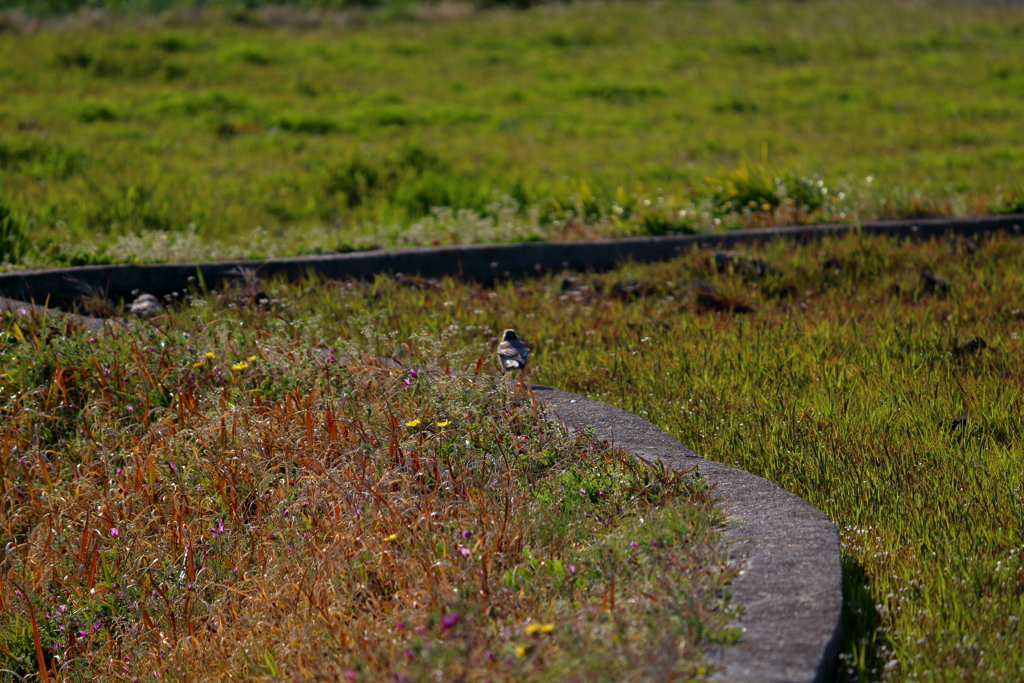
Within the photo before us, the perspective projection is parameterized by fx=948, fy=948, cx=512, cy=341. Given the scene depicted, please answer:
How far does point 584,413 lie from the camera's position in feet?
11.2

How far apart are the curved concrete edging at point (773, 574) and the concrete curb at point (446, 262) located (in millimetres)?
2939

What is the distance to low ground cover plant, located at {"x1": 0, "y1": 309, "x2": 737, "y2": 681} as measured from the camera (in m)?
2.21

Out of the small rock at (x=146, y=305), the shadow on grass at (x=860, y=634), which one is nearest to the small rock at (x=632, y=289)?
the small rock at (x=146, y=305)

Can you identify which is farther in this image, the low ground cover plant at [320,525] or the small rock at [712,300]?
the small rock at [712,300]

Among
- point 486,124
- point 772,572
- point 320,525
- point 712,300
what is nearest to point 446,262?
point 712,300

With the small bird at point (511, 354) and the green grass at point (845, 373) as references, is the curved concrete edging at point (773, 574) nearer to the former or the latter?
the green grass at point (845, 373)

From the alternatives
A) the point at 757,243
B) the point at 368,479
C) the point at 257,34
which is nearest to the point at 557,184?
the point at 757,243

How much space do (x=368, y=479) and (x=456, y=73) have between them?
1211 cm

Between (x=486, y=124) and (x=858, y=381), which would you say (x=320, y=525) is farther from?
(x=486, y=124)

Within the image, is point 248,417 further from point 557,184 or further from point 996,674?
point 557,184

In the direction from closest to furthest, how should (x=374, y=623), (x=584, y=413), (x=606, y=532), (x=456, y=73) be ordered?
(x=374, y=623), (x=606, y=532), (x=584, y=413), (x=456, y=73)

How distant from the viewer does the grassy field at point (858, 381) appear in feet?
8.07

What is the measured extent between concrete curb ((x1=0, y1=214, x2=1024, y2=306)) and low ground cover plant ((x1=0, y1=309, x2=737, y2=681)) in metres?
1.11

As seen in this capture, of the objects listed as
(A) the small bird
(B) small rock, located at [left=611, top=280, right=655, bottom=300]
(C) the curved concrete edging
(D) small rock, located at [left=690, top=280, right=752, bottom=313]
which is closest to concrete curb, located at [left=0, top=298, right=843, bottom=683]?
(C) the curved concrete edging
